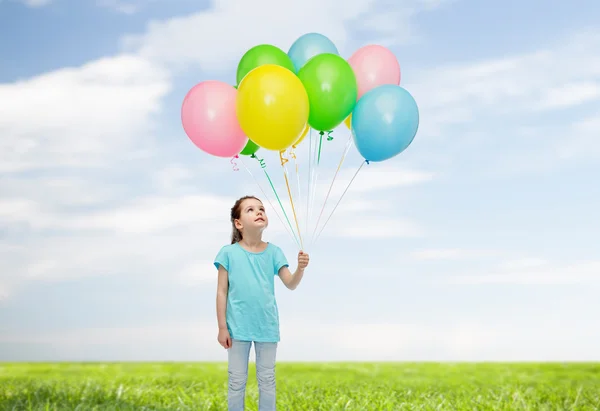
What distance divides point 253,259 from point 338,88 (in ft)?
4.26

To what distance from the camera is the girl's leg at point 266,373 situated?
401 centimetres

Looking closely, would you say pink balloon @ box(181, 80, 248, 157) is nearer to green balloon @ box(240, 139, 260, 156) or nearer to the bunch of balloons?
the bunch of balloons

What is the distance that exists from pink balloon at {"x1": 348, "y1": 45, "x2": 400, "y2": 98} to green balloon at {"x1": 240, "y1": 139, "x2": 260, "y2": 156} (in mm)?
895

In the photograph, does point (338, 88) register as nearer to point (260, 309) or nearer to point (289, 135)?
point (289, 135)

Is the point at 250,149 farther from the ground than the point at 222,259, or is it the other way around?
the point at 250,149

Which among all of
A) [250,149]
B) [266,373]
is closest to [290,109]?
[250,149]

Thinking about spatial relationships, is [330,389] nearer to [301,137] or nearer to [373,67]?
[301,137]

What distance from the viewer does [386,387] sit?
6.51 m

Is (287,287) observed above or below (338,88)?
below

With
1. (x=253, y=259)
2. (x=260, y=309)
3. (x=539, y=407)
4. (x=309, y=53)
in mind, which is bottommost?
(x=539, y=407)

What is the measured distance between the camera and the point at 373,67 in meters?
4.80

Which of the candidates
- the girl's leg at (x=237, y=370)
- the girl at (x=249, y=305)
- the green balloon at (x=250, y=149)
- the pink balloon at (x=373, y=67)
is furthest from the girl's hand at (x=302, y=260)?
the pink balloon at (x=373, y=67)

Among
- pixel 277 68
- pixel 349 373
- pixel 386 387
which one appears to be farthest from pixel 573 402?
pixel 277 68

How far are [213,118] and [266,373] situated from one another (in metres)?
1.75
